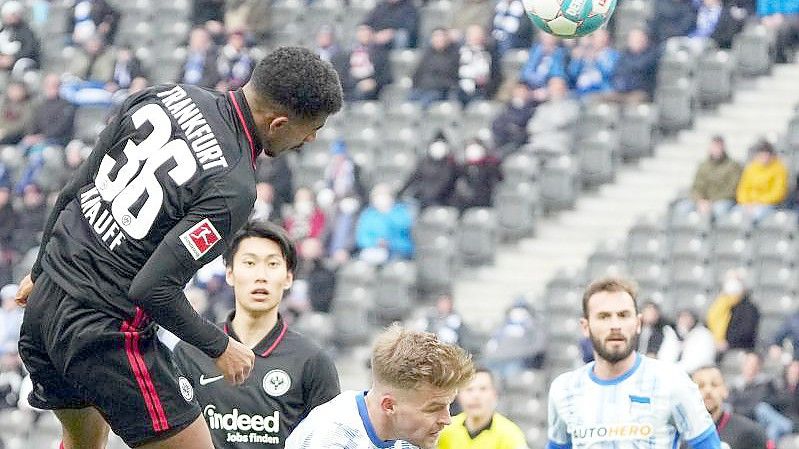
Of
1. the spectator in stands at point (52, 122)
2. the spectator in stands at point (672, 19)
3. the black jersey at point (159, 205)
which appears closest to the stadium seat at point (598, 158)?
the spectator in stands at point (672, 19)

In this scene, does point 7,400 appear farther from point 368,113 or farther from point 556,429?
point 556,429

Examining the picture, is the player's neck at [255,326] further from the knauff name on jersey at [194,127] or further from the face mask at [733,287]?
the face mask at [733,287]

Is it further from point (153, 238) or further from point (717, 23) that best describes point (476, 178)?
point (153, 238)

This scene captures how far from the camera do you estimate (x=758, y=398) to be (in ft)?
40.9

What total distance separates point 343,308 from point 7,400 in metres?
2.91

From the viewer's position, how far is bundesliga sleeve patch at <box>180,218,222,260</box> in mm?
5434

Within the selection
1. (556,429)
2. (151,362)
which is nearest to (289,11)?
(556,429)

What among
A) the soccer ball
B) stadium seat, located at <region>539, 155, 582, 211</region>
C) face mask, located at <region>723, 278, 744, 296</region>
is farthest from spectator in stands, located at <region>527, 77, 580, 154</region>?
the soccer ball

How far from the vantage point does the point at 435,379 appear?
5.01 m

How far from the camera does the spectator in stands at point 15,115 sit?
18.5m

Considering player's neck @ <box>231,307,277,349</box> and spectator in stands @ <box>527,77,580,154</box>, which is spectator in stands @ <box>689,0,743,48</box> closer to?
spectator in stands @ <box>527,77,580,154</box>

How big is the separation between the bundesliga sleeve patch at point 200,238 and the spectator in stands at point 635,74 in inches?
436

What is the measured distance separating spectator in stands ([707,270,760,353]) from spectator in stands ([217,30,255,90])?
6151 mm

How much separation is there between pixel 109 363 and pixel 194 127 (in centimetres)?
82
